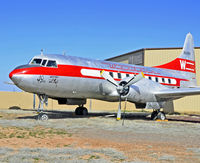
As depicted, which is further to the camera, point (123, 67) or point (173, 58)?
point (173, 58)

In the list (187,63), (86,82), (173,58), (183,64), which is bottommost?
(86,82)

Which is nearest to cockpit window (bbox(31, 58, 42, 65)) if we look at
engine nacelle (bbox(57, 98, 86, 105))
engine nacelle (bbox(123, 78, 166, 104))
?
engine nacelle (bbox(57, 98, 86, 105))

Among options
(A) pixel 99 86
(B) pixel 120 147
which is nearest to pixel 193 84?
(A) pixel 99 86

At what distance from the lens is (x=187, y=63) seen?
2542 cm

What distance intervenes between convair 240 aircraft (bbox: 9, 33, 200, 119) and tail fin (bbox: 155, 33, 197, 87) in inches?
208

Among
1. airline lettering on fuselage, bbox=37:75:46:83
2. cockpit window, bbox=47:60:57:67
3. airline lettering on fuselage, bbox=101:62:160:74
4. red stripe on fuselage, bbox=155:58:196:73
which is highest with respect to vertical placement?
red stripe on fuselage, bbox=155:58:196:73

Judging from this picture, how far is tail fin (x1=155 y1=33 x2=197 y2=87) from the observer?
24.1 metres

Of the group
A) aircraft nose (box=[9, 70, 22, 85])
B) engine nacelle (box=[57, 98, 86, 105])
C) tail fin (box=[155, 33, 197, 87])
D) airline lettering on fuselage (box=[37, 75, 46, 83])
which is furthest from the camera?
tail fin (box=[155, 33, 197, 87])

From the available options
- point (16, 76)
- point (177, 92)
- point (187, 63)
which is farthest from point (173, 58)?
point (16, 76)

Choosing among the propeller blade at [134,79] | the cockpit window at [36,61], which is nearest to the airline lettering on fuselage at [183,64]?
the propeller blade at [134,79]

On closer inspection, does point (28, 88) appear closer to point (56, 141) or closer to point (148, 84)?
point (56, 141)

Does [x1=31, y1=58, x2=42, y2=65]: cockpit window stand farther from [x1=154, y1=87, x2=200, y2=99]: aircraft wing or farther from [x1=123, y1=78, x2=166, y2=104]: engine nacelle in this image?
[x1=154, y1=87, x2=200, y2=99]: aircraft wing

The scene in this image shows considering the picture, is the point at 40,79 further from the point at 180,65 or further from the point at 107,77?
A: the point at 180,65

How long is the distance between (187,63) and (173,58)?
764 centimetres
